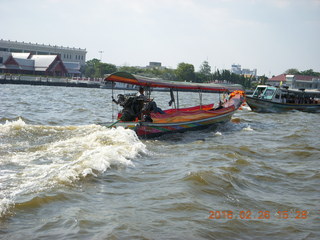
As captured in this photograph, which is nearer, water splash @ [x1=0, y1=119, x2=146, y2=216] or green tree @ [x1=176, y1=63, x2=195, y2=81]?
water splash @ [x1=0, y1=119, x2=146, y2=216]

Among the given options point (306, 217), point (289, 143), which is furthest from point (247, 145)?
point (306, 217)

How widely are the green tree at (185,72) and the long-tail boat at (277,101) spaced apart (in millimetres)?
83868

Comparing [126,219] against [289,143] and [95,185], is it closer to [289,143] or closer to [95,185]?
[95,185]

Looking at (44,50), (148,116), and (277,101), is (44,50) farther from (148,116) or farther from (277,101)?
(148,116)

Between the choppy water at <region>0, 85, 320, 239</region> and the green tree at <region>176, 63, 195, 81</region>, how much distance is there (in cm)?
10436

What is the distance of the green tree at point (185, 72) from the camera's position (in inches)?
4614

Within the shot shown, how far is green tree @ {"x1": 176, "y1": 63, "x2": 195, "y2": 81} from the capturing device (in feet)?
384

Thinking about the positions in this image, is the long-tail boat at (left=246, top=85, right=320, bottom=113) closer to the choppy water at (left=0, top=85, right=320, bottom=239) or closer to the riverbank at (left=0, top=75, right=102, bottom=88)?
the choppy water at (left=0, top=85, right=320, bottom=239)

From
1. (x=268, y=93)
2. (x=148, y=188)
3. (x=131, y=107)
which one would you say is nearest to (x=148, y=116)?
(x=131, y=107)

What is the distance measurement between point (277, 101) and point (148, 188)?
2374cm

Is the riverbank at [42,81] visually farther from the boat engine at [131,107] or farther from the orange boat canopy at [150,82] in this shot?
the boat engine at [131,107]
